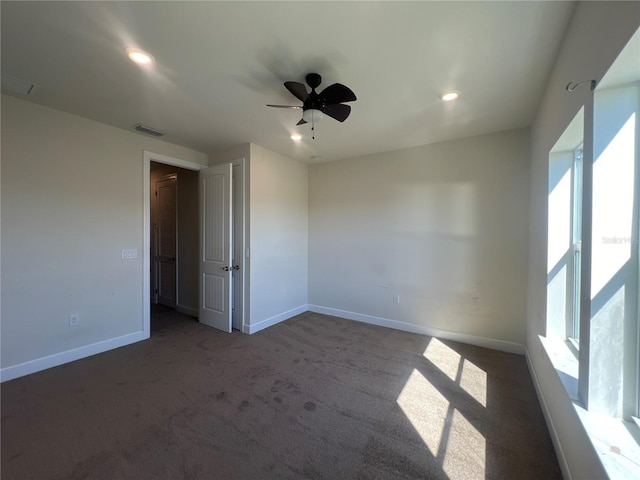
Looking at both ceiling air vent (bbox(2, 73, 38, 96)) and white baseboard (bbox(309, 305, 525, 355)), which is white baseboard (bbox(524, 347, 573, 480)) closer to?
white baseboard (bbox(309, 305, 525, 355))

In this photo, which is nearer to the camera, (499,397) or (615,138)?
(615,138)

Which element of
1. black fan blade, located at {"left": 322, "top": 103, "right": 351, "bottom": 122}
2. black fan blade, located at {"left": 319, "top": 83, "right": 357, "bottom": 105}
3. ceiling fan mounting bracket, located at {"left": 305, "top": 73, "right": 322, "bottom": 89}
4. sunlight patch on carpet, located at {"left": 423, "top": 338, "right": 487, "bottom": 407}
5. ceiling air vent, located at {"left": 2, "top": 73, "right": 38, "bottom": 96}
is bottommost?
sunlight patch on carpet, located at {"left": 423, "top": 338, "right": 487, "bottom": 407}

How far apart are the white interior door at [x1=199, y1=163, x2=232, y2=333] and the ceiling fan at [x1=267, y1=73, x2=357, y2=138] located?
1.93 m

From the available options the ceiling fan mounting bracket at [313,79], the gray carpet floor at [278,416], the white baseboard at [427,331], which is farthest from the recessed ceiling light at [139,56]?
the white baseboard at [427,331]

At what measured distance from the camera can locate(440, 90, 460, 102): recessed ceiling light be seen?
2.32 meters

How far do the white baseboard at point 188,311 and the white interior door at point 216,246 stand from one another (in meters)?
0.45

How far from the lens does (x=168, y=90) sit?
2320 millimetres

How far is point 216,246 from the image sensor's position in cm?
386

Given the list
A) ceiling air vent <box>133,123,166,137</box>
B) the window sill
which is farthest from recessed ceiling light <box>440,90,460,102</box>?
ceiling air vent <box>133,123,166,137</box>

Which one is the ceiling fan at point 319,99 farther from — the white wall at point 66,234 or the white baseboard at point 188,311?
the white baseboard at point 188,311

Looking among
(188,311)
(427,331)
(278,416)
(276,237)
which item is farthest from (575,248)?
(188,311)

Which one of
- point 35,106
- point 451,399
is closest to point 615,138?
point 451,399

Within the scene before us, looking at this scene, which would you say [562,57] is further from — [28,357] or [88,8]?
[28,357]

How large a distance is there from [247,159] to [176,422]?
3049mm
